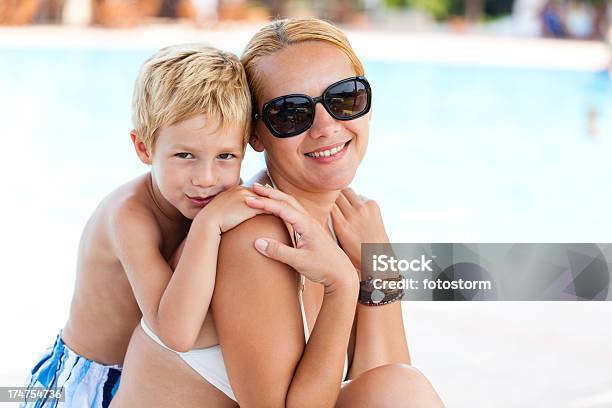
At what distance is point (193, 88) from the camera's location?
2084 millimetres

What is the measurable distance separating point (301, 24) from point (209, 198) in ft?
1.68

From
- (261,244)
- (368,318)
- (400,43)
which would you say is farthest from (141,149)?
(400,43)

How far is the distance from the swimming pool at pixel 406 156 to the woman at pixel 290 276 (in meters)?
3.31

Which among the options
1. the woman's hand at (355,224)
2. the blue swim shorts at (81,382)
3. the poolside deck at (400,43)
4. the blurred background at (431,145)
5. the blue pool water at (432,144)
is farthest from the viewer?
the poolside deck at (400,43)

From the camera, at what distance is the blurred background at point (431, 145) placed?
200 inches

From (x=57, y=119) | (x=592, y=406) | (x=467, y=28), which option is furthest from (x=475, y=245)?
(x=467, y=28)

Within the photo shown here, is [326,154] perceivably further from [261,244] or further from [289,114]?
[261,244]

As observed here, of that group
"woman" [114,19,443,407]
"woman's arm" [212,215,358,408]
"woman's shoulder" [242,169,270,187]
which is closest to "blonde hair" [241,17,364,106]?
"woman" [114,19,443,407]

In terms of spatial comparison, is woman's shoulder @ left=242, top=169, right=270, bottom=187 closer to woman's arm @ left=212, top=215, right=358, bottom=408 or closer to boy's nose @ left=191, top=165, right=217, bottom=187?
boy's nose @ left=191, top=165, right=217, bottom=187

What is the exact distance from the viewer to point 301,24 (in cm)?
223

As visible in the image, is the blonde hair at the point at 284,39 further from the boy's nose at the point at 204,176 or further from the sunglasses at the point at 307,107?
the boy's nose at the point at 204,176

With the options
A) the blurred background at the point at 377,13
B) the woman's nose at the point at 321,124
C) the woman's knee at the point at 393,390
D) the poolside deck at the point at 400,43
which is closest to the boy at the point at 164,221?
the woman's nose at the point at 321,124

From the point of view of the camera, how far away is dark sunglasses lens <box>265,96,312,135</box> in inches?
84.1

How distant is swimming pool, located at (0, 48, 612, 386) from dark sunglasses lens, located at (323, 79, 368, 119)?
356cm
